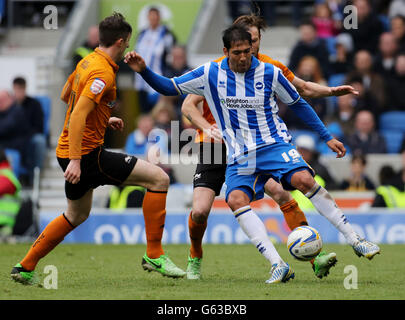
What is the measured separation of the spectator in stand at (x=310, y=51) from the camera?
15.2 meters

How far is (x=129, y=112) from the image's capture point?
15930 millimetres

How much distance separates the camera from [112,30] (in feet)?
23.2

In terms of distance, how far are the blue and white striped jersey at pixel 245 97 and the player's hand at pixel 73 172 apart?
3.68ft

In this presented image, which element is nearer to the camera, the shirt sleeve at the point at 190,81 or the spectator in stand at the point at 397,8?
the shirt sleeve at the point at 190,81

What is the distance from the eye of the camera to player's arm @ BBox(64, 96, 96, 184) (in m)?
6.76

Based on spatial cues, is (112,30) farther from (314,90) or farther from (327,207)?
(327,207)

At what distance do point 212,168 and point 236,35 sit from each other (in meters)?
1.43

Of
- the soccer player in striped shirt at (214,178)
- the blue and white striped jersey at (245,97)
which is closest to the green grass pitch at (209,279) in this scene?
the soccer player in striped shirt at (214,178)

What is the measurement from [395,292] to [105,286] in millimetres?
2198

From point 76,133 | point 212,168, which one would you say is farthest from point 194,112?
point 76,133

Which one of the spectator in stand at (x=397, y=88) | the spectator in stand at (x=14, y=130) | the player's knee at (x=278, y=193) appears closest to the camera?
the player's knee at (x=278, y=193)

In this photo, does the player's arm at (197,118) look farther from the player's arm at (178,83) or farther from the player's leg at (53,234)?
the player's leg at (53,234)
